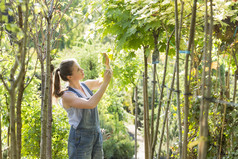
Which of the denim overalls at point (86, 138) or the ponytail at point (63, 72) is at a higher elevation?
the ponytail at point (63, 72)

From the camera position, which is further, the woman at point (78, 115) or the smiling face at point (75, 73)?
the smiling face at point (75, 73)

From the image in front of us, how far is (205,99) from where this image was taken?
1.11m

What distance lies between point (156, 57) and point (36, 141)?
2277 millimetres

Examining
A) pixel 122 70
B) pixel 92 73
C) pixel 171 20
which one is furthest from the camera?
pixel 92 73

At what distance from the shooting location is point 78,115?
2.24 m

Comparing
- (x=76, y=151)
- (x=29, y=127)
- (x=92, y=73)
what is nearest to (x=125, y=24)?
(x=76, y=151)

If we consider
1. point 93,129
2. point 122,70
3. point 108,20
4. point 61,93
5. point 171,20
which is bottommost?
point 93,129

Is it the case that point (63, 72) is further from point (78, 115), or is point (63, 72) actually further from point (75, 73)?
point (78, 115)

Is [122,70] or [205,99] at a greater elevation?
[122,70]

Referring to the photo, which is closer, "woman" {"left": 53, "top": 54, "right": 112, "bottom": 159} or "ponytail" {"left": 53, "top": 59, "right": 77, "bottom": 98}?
"woman" {"left": 53, "top": 54, "right": 112, "bottom": 159}

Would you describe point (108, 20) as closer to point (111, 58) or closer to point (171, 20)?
point (111, 58)

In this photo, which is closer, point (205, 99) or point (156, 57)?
point (205, 99)

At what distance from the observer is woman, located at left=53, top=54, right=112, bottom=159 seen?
2.16 metres

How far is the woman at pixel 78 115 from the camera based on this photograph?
2.16m
